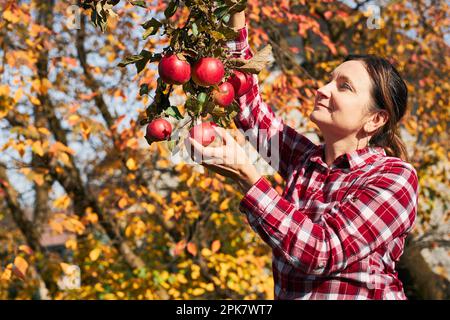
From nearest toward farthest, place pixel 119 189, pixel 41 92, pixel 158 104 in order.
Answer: pixel 158 104
pixel 41 92
pixel 119 189

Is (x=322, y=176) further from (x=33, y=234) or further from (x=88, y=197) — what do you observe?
(x=33, y=234)

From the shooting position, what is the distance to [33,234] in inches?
181

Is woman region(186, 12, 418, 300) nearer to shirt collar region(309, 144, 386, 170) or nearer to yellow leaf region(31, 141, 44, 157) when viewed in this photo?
shirt collar region(309, 144, 386, 170)

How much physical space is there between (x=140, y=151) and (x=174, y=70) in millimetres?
2925

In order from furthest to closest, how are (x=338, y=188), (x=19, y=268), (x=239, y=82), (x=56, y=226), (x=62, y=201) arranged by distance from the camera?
(x=62, y=201) → (x=56, y=226) → (x=19, y=268) → (x=338, y=188) → (x=239, y=82)

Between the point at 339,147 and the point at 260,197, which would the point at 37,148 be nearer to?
the point at 339,147

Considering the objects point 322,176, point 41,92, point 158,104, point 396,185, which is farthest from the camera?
point 41,92

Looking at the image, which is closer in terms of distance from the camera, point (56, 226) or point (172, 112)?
point (172, 112)

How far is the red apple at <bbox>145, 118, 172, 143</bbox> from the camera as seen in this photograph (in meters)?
1.30

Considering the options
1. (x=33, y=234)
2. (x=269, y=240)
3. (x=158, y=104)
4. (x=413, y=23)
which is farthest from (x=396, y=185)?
(x=413, y=23)

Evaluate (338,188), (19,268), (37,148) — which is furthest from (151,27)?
(37,148)

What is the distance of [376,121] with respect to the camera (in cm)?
175

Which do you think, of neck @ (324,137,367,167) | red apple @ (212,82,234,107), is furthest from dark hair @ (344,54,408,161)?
red apple @ (212,82,234,107)

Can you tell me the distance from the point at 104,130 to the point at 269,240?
265cm
